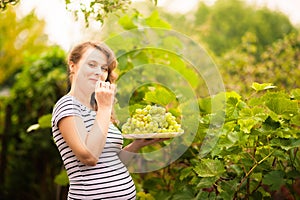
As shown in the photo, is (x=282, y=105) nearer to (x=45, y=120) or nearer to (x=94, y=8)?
(x=94, y=8)

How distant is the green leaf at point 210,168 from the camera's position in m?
2.34

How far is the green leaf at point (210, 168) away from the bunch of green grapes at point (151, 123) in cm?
29

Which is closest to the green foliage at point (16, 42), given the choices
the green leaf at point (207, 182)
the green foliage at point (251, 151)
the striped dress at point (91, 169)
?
the green foliage at point (251, 151)

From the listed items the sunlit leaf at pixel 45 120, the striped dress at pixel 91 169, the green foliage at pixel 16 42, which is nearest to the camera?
the striped dress at pixel 91 169

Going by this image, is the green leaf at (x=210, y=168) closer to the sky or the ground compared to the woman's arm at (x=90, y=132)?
closer to the ground

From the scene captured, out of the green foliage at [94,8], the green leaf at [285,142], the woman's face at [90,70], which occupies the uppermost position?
the green foliage at [94,8]

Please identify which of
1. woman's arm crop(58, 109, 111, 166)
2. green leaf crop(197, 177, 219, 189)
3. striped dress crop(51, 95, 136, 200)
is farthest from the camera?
green leaf crop(197, 177, 219, 189)

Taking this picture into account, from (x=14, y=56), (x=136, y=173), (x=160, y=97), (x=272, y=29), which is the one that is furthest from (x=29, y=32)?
(x=272, y=29)

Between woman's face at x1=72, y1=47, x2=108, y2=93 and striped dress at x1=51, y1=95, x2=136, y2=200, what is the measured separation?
8 centimetres

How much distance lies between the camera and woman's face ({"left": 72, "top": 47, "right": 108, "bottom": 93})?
81.0 inches

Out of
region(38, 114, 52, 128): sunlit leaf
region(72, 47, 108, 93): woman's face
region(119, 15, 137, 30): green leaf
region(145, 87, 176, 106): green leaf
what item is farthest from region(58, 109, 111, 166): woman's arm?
region(119, 15, 137, 30): green leaf

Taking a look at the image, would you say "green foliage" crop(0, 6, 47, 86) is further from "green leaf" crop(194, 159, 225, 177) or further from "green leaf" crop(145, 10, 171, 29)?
"green leaf" crop(194, 159, 225, 177)

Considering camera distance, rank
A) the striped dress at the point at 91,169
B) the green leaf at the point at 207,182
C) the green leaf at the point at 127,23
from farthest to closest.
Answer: the green leaf at the point at 127,23
the green leaf at the point at 207,182
the striped dress at the point at 91,169

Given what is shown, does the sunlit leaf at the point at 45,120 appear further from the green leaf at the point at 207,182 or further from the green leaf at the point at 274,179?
the green leaf at the point at 274,179
